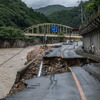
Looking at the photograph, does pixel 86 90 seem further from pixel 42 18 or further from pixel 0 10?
pixel 42 18

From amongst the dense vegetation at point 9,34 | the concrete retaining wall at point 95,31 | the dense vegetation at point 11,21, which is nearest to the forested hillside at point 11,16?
the dense vegetation at point 11,21

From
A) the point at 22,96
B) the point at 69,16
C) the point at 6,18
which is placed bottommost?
the point at 22,96

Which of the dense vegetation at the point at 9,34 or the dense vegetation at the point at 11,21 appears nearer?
the dense vegetation at the point at 9,34

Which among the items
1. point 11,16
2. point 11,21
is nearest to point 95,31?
point 11,21

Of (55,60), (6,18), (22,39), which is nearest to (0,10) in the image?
(6,18)

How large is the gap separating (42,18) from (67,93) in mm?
170815

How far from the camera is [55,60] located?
19844 mm

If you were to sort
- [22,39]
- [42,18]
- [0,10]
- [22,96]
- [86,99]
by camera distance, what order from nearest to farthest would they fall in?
[86,99] < [22,96] < [22,39] < [0,10] < [42,18]

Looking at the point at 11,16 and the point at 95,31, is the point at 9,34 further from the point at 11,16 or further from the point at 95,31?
the point at 95,31

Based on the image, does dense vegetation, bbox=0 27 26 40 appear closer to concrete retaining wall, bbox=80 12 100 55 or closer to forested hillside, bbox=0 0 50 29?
forested hillside, bbox=0 0 50 29

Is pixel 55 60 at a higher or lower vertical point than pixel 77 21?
lower

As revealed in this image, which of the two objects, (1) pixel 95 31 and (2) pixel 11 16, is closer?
(1) pixel 95 31

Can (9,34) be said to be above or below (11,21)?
below

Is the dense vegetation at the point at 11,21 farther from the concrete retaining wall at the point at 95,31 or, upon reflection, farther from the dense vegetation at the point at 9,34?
the concrete retaining wall at the point at 95,31
